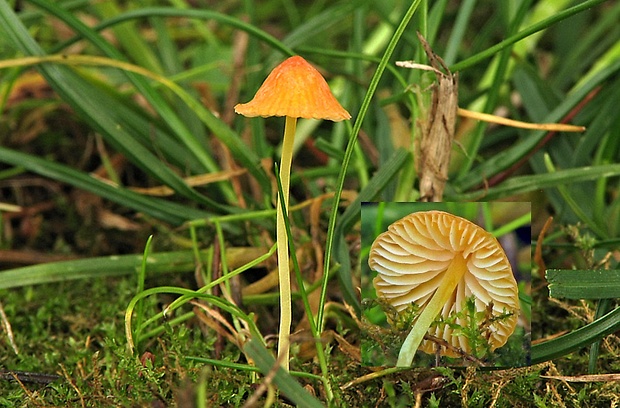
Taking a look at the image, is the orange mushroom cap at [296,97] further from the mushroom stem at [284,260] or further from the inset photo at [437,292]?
the inset photo at [437,292]

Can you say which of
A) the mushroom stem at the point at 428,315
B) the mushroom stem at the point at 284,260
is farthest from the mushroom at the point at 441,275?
the mushroom stem at the point at 284,260

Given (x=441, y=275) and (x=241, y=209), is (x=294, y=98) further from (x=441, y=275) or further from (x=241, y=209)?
(x=241, y=209)

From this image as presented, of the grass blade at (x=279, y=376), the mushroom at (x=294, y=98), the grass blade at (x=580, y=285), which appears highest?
the mushroom at (x=294, y=98)

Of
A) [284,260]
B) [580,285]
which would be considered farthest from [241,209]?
[580,285]

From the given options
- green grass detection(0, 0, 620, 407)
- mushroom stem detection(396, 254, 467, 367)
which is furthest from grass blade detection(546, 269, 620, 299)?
mushroom stem detection(396, 254, 467, 367)

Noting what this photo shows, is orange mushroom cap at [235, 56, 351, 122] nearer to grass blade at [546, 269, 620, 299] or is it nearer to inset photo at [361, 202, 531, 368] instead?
inset photo at [361, 202, 531, 368]
